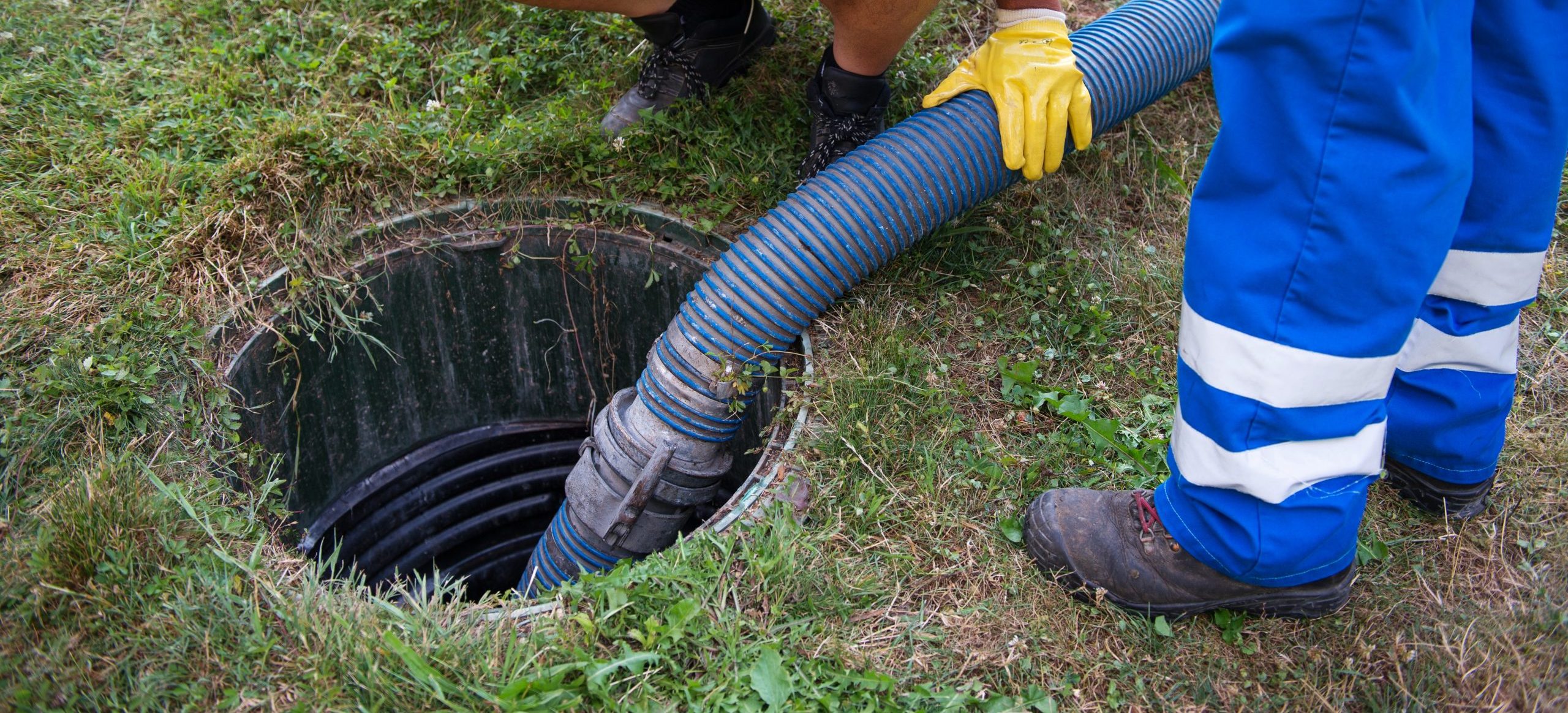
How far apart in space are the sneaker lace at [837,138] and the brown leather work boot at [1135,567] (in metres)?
1.05

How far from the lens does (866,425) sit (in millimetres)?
1992

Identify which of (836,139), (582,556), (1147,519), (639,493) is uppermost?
(836,139)

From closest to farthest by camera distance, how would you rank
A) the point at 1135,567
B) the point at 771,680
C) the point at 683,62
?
the point at 771,680
the point at 1135,567
the point at 683,62

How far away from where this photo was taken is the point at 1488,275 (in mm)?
1621

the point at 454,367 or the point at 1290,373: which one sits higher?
the point at 1290,373

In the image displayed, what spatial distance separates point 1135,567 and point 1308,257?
640 millimetres

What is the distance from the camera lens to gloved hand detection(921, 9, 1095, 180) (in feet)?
7.11

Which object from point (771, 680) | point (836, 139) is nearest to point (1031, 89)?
point (836, 139)

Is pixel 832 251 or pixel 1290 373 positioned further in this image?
pixel 832 251

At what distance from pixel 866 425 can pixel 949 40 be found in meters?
1.51

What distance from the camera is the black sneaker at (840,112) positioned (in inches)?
95.3

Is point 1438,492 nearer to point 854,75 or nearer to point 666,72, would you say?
point 854,75

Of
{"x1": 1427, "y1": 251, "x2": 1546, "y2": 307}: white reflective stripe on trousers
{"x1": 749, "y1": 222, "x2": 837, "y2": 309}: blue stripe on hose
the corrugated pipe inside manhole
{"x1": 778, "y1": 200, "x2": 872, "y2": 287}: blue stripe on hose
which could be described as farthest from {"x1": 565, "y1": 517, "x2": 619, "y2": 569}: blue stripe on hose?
{"x1": 1427, "y1": 251, "x2": 1546, "y2": 307}: white reflective stripe on trousers

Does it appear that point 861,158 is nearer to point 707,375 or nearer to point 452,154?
point 707,375
